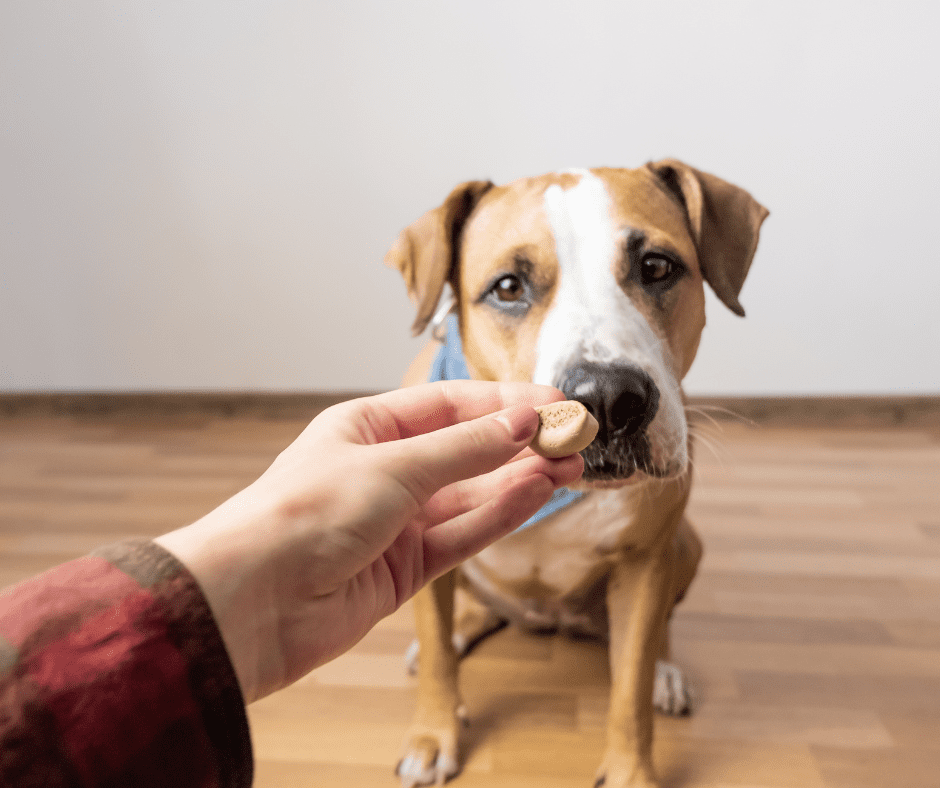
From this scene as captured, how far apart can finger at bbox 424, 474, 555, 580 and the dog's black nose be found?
0.15 m

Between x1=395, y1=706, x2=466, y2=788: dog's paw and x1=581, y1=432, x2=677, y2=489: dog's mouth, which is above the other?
x1=581, y1=432, x2=677, y2=489: dog's mouth

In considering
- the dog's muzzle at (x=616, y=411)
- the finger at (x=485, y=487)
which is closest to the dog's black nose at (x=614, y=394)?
the dog's muzzle at (x=616, y=411)

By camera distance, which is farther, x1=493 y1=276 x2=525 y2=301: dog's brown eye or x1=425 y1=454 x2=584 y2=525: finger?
x1=493 y1=276 x2=525 y2=301: dog's brown eye

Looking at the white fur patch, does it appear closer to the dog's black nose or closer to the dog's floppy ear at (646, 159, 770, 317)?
the dog's black nose

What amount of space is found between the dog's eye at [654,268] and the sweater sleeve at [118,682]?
90 centimetres

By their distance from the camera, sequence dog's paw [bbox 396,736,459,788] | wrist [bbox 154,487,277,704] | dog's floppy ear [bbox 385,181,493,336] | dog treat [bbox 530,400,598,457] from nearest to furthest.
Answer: wrist [bbox 154,487,277,704] → dog treat [bbox 530,400,598,457] → dog's floppy ear [bbox 385,181,493,336] → dog's paw [bbox 396,736,459,788]

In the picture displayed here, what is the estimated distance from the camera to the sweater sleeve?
52cm

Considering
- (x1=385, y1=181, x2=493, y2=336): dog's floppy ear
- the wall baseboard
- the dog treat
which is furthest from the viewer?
the wall baseboard

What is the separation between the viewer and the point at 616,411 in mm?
1046

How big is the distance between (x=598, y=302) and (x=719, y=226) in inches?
15.7

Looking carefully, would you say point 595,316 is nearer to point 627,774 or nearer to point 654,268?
point 654,268

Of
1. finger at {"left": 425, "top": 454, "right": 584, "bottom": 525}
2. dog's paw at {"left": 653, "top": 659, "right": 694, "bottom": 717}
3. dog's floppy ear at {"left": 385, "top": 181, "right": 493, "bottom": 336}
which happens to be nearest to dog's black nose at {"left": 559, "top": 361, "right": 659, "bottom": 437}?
finger at {"left": 425, "top": 454, "right": 584, "bottom": 525}

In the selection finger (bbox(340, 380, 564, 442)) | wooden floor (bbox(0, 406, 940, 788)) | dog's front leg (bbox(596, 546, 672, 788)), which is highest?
finger (bbox(340, 380, 564, 442))

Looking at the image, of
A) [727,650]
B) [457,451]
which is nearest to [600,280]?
[457,451]
